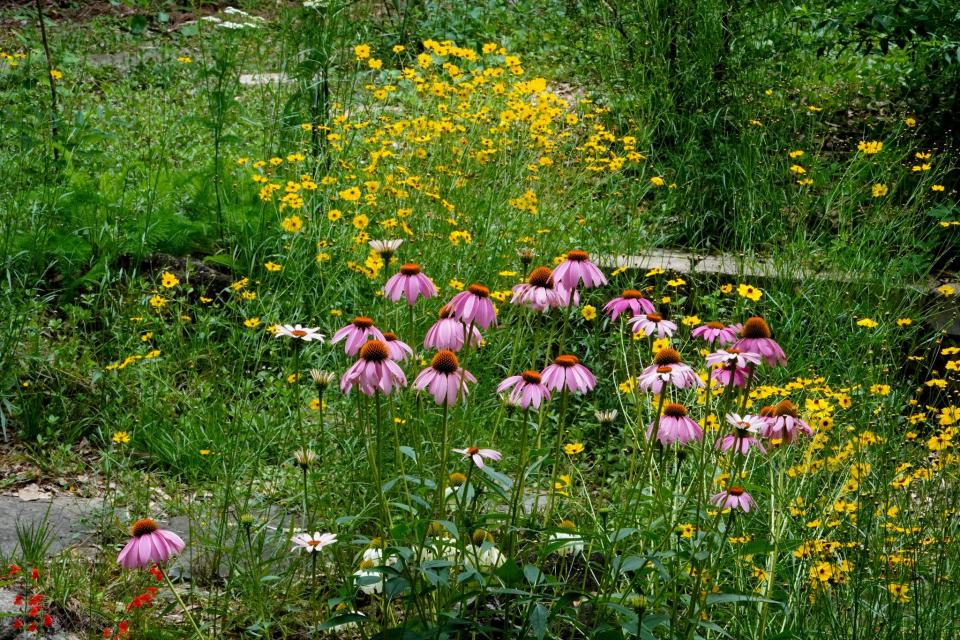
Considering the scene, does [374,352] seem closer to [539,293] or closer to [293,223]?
[539,293]

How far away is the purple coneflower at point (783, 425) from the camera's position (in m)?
1.94

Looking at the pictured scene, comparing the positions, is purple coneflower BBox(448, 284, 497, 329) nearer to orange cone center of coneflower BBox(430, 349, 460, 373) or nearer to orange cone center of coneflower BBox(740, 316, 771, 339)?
orange cone center of coneflower BBox(430, 349, 460, 373)

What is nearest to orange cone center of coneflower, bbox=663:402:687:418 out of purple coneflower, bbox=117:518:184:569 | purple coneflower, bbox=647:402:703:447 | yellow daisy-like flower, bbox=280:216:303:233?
purple coneflower, bbox=647:402:703:447

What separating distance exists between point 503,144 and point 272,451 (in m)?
1.79

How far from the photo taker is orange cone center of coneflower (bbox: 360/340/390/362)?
68.0 inches

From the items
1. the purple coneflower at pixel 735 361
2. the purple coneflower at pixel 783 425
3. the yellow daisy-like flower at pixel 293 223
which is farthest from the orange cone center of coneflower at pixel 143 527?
the yellow daisy-like flower at pixel 293 223

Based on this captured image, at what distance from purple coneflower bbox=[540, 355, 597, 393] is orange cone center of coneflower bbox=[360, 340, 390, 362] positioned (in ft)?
1.02

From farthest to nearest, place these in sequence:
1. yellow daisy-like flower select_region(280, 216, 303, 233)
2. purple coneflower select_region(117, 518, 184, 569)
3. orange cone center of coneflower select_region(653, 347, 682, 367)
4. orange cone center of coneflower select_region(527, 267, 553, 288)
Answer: yellow daisy-like flower select_region(280, 216, 303, 233) < orange cone center of coneflower select_region(527, 267, 553, 288) < orange cone center of coneflower select_region(653, 347, 682, 367) < purple coneflower select_region(117, 518, 184, 569)

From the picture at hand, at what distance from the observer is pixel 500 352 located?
3.44 metres

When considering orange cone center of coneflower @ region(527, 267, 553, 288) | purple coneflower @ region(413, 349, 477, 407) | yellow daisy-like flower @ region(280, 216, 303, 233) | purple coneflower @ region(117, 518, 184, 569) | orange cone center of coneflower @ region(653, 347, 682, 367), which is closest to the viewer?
purple coneflower @ region(117, 518, 184, 569)

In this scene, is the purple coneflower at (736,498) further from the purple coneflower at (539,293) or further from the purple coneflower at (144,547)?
the purple coneflower at (144,547)

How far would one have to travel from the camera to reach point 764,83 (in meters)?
5.34

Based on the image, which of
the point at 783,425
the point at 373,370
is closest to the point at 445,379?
the point at 373,370

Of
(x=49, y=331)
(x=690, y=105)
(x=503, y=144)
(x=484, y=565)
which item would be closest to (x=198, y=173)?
(x=49, y=331)
